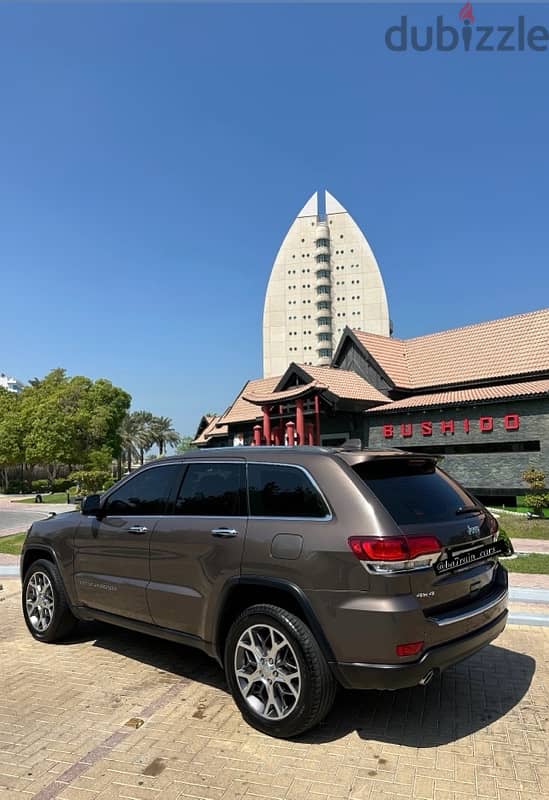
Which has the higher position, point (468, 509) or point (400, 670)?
point (468, 509)

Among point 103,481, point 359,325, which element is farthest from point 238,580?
point 359,325

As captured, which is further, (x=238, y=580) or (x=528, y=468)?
(x=528, y=468)

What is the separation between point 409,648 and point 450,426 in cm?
2130

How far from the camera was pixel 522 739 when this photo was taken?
3.58 m

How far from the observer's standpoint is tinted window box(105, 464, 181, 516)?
182 inches

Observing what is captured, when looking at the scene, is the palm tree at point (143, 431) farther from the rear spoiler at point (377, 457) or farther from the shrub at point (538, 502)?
the rear spoiler at point (377, 457)

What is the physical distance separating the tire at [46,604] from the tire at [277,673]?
235 cm

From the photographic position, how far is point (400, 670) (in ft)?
10.4

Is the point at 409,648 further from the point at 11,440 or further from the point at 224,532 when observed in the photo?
the point at 11,440

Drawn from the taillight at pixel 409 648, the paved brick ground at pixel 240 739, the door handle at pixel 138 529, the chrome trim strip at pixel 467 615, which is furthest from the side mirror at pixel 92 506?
the chrome trim strip at pixel 467 615

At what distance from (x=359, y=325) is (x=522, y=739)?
Answer: 100 m

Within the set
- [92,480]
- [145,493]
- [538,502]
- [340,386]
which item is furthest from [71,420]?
[145,493]

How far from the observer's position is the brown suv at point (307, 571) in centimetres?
324

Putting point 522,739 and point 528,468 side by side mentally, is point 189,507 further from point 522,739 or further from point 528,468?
point 528,468
